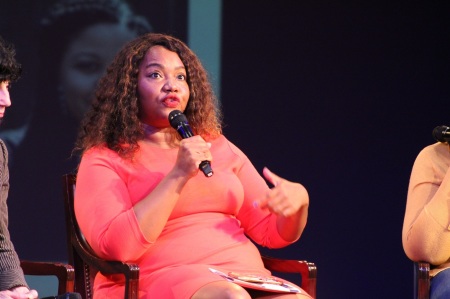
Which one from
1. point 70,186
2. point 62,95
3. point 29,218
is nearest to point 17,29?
point 62,95

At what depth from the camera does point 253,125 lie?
14.7ft

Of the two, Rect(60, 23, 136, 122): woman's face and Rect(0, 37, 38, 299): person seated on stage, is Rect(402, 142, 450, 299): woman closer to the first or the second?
Rect(0, 37, 38, 299): person seated on stage

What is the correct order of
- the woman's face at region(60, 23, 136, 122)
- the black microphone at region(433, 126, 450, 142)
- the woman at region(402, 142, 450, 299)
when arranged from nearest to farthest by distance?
1. the woman at region(402, 142, 450, 299)
2. the black microphone at region(433, 126, 450, 142)
3. the woman's face at region(60, 23, 136, 122)

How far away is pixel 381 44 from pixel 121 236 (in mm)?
2423

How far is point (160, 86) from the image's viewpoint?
119 inches

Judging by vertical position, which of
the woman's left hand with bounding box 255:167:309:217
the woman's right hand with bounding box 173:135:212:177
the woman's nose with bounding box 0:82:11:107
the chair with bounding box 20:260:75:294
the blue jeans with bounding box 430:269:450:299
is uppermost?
the woman's nose with bounding box 0:82:11:107

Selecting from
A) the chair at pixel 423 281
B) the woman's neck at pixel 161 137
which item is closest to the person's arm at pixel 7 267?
the woman's neck at pixel 161 137

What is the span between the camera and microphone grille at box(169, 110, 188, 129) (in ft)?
9.24

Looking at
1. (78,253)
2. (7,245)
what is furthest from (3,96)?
(78,253)

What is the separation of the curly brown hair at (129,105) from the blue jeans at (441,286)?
0.90 meters

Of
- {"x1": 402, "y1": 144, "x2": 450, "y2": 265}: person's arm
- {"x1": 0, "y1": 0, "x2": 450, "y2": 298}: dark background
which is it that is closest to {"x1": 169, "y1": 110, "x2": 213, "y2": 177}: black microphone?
{"x1": 402, "y1": 144, "x2": 450, "y2": 265}: person's arm

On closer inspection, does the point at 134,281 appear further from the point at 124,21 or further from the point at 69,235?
the point at 124,21

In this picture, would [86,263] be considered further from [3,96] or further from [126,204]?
[3,96]

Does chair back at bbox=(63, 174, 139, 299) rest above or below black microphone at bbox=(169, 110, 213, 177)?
below
